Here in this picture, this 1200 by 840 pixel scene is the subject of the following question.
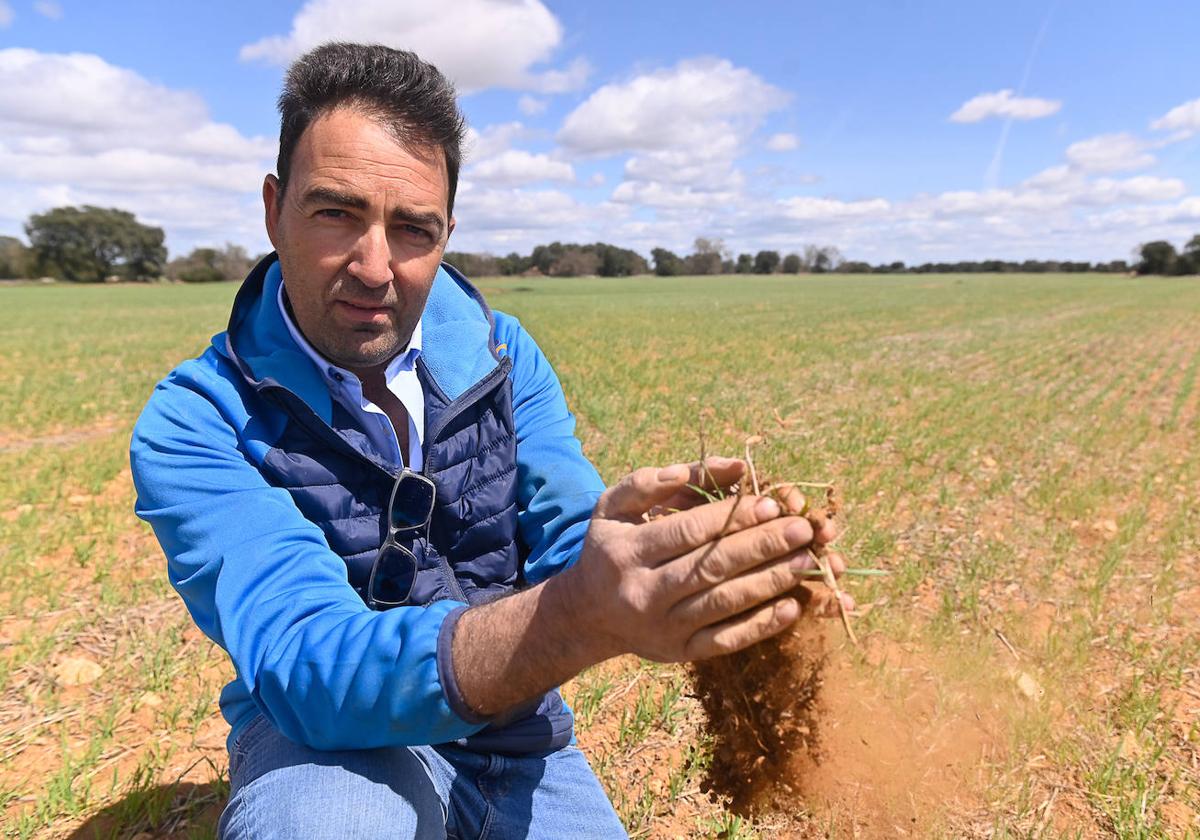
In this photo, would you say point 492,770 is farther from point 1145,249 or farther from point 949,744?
point 1145,249

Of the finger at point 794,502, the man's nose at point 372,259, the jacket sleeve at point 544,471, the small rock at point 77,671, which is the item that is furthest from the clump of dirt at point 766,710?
the small rock at point 77,671

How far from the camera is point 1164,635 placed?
3.85 meters

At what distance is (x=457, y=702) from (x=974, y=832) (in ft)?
7.42

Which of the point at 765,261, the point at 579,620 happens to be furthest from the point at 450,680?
the point at 765,261

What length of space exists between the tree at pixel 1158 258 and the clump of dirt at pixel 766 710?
122902 millimetres

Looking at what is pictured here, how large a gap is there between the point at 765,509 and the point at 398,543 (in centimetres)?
110

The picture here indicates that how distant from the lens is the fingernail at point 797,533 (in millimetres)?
1167

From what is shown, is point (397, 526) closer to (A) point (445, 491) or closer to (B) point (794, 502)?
(A) point (445, 491)

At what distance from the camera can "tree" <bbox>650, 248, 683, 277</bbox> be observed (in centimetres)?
10894

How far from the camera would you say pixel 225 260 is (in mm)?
94750

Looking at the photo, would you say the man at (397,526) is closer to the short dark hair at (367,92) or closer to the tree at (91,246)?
the short dark hair at (367,92)

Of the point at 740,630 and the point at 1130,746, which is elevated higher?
the point at 740,630

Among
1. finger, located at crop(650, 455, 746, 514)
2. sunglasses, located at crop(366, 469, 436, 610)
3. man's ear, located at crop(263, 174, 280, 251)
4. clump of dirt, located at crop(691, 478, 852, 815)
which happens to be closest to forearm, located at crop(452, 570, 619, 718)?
finger, located at crop(650, 455, 746, 514)

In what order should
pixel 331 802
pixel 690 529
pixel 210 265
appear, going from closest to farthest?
pixel 690 529
pixel 331 802
pixel 210 265
